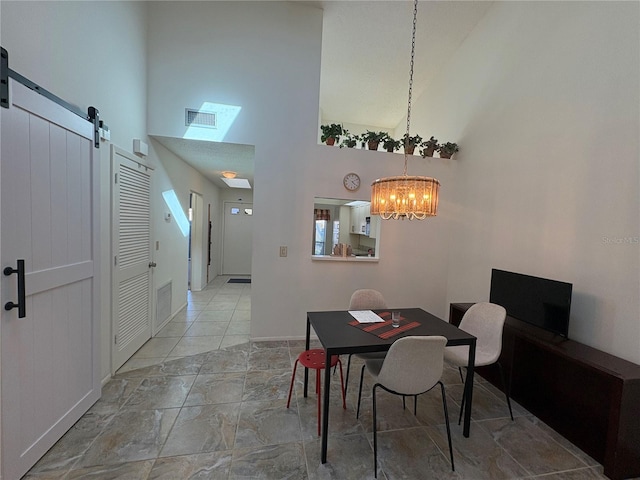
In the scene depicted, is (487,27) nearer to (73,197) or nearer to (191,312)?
(73,197)

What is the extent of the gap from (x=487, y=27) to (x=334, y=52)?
2.00 meters

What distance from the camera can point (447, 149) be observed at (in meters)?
3.66

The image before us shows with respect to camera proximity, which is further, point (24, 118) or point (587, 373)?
point (587, 373)

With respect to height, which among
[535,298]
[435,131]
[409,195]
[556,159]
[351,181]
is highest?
[435,131]

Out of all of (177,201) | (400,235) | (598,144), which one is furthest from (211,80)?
(598,144)

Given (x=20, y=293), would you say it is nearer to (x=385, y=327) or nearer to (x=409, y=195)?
(x=385, y=327)

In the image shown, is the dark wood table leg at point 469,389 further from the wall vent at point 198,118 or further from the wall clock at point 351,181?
the wall vent at point 198,118

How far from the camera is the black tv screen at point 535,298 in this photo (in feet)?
6.88

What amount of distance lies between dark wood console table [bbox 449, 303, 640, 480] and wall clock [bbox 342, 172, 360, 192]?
2.17m

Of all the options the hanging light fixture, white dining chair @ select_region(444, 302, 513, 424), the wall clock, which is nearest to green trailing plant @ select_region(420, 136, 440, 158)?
the wall clock

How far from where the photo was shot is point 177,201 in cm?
385

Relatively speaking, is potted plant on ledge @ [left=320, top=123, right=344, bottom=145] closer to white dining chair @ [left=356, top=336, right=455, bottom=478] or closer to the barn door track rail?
the barn door track rail

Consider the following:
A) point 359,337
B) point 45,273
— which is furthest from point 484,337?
point 45,273

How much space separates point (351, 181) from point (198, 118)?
194 cm
